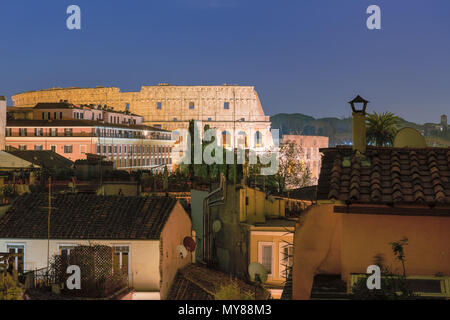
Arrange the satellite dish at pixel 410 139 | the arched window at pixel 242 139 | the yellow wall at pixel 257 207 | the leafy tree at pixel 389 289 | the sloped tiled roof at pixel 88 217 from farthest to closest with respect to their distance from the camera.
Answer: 1. the arched window at pixel 242 139
2. the yellow wall at pixel 257 207
3. the sloped tiled roof at pixel 88 217
4. the satellite dish at pixel 410 139
5. the leafy tree at pixel 389 289

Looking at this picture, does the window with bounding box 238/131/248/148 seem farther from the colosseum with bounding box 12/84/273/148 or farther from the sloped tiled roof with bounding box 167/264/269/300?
the sloped tiled roof with bounding box 167/264/269/300

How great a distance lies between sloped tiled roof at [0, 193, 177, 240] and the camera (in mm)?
14633

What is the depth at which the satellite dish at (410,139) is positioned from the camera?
32.0 feet

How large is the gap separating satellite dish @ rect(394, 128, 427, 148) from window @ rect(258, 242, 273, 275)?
614 cm

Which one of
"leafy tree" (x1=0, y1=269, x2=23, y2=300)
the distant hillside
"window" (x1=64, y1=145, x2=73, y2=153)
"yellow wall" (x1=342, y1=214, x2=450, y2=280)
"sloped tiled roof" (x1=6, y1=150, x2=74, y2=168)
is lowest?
"leafy tree" (x1=0, y1=269, x2=23, y2=300)

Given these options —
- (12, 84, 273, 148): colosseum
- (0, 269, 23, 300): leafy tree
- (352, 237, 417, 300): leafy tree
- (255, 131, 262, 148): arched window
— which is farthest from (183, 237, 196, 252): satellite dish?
(12, 84, 273, 148): colosseum

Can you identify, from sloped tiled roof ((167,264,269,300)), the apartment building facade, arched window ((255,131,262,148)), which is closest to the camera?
sloped tiled roof ((167,264,269,300))

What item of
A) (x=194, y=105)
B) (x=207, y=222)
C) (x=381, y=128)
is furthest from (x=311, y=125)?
(x=207, y=222)

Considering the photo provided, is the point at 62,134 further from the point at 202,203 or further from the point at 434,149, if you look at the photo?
the point at 434,149

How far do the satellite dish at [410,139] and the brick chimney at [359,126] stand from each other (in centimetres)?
168

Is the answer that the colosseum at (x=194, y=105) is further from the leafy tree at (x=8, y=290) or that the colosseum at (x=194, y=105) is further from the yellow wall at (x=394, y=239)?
the yellow wall at (x=394, y=239)

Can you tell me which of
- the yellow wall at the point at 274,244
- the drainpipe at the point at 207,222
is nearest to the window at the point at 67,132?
the drainpipe at the point at 207,222

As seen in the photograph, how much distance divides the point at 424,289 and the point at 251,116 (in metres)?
92.4
